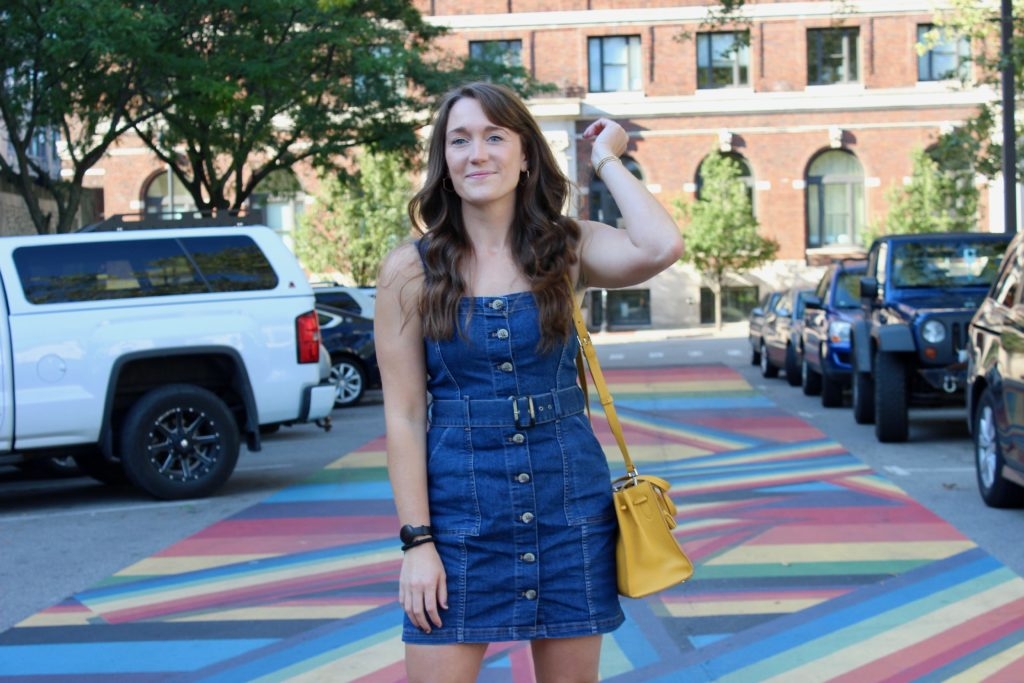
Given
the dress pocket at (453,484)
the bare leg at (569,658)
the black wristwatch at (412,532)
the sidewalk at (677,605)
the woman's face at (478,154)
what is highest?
the woman's face at (478,154)

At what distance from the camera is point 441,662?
316cm

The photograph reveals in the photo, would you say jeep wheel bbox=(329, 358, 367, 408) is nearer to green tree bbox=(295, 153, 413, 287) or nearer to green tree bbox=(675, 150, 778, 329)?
green tree bbox=(295, 153, 413, 287)

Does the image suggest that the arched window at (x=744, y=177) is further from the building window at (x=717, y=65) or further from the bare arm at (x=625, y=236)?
the bare arm at (x=625, y=236)

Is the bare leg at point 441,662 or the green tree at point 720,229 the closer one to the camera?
the bare leg at point 441,662

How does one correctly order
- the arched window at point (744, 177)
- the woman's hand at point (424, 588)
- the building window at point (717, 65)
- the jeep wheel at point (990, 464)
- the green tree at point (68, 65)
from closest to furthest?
1. the woman's hand at point (424, 588)
2. the jeep wheel at point (990, 464)
3. the green tree at point (68, 65)
4. the building window at point (717, 65)
5. the arched window at point (744, 177)

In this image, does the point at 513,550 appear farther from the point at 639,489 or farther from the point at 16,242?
the point at 16,242

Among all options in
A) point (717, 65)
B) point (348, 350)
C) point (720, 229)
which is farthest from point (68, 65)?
point (717, 65)

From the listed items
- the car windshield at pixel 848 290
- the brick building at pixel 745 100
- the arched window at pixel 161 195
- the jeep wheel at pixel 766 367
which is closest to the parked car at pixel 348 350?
the car windshield at pixel 848 290

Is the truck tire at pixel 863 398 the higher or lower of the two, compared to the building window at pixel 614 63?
lower

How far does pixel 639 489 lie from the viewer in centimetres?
325

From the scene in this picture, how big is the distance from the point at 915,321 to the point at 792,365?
797cm

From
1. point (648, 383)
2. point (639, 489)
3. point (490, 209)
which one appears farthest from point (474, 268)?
point (648, 383)

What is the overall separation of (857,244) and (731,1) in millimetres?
30130

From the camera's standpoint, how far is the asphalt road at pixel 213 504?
844 centimetres
